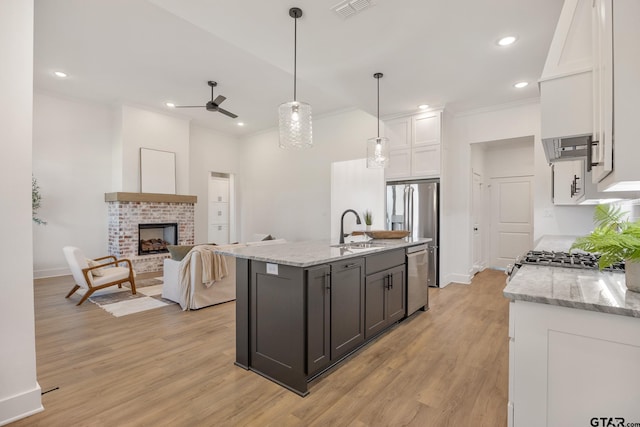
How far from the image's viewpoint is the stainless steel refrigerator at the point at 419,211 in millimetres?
5000

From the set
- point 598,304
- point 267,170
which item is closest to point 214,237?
point 267,170

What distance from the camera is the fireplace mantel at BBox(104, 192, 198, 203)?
5906mm

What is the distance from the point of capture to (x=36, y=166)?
17.6ft

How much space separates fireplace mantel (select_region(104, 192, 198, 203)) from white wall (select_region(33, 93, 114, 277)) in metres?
0.43

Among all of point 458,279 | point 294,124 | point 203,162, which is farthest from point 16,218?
point 203,162

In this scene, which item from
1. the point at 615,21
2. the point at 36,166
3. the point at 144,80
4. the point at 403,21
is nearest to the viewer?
the point at 615,21

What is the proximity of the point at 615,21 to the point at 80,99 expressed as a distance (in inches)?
300

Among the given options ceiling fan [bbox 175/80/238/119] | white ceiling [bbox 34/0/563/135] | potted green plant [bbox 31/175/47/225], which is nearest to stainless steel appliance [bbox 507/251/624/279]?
white ceiling [bbox 34/0/563/135]

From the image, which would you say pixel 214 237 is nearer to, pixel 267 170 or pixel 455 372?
pixel 267 170

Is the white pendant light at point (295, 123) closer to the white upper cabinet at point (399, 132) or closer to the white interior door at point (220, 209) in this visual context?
the white upper cabinet at point (399, 132)

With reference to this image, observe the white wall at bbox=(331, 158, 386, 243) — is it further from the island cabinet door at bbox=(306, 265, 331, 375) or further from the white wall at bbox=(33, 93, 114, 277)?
the white wall at bbox=(33, 93, 114, 277)

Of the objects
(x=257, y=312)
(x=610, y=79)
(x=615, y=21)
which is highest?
(x=615, y=21)

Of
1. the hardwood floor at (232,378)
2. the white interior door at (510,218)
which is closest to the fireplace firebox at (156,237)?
the hardwood floor at (232,378)

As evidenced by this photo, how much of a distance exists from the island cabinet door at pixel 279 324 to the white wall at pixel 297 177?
14.2 feet
